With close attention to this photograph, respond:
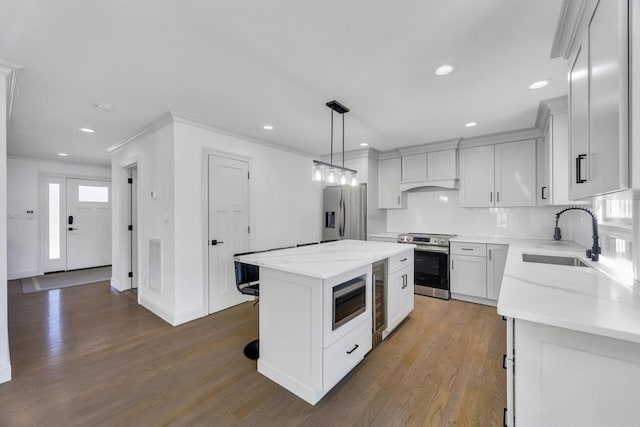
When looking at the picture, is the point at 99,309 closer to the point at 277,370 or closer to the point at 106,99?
the point at 106,99

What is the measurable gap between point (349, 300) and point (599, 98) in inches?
70.2

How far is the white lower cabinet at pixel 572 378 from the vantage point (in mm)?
923

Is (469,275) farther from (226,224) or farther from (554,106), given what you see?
(226,224)

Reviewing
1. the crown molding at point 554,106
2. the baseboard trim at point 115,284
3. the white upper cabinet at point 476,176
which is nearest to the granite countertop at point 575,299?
the crown molding at point 554,106

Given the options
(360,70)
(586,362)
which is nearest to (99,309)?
(360,70)

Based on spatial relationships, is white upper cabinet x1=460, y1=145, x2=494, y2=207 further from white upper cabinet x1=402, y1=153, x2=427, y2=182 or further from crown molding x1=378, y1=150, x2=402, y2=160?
crown molding x1=378, y1=150, x2=402, y2=160

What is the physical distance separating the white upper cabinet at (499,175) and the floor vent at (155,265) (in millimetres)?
4364

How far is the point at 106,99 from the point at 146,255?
1.95 m

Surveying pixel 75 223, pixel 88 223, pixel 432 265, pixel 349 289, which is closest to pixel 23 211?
pixel 75 223

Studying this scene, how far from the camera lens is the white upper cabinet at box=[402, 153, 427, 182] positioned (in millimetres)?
4418

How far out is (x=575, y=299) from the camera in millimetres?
1189

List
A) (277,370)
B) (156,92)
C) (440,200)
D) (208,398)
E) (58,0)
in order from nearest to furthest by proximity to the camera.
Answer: (58,0) < (208,398) < (277,370) < (156,92) < (440,200)

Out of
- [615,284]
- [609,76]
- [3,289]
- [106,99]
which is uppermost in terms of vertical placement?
[106,99]

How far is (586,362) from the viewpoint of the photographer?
3.21ft
